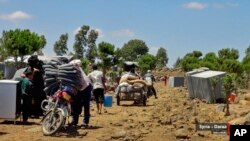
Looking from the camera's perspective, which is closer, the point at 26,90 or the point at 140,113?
the point at 26,90

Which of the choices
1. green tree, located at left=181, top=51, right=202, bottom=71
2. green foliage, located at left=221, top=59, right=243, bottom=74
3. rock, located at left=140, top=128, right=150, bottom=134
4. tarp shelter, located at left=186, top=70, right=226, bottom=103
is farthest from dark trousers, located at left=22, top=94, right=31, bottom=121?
green tree, located at left=181, top=51, right=202, bottom=71

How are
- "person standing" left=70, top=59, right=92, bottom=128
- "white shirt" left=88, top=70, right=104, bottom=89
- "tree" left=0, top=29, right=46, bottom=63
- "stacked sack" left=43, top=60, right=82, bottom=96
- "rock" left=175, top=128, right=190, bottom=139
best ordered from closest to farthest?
"rock" left=175, top=128, right=190, bottom=139
"stacked sack" left=43, top=60, right=82, bottom=96
"person standing" left=70, top=59, right=92, bottom=128
"white shirt" left=88, top=70, right=104, bottom=89
"tree" left=0, top=29, right=46, bottom=63

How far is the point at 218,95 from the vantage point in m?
25.0

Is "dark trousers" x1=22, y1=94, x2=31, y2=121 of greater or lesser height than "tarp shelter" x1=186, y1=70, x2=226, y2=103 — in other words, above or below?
below

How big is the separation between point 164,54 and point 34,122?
118457 millimetres

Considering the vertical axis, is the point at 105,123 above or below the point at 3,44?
below

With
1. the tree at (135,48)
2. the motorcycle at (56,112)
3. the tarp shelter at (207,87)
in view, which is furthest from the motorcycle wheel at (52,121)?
the tree at (135,48)

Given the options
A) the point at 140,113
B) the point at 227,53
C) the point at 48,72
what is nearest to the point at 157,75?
the point at 227,53

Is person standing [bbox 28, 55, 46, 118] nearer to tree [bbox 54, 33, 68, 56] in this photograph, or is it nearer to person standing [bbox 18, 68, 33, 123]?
person standing [bbox 18, 68, 33, 123]

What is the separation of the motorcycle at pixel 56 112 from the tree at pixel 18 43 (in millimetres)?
28281

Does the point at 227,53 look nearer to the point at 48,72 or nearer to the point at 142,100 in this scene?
the point at 142,100

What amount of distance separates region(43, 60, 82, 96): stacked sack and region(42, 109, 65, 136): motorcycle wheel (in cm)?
70

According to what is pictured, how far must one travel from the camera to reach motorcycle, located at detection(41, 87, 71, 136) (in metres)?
10.6

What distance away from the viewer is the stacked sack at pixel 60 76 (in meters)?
11.2
